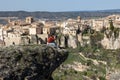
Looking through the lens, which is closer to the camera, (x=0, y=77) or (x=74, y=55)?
(x=0, y=77)

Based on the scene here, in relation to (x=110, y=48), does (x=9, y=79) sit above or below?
above

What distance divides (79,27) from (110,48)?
24.9ft

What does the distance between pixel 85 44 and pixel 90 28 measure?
6.41 m

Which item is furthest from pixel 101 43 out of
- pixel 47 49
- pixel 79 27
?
pixel 47 49

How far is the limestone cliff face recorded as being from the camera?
29.6ft

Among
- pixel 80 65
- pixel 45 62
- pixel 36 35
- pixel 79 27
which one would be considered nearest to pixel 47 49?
pixel 45 62

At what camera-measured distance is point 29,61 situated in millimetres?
9398

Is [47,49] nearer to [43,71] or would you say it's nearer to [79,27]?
[43,71]

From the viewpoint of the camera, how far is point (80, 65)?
5494 centimetres

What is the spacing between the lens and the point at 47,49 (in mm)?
9773

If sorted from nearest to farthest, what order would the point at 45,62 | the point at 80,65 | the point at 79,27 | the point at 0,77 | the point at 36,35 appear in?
the point at 0,77 → the point at 45,62 → the point at 80,65 → the point at 36,35 → the point at 79,27

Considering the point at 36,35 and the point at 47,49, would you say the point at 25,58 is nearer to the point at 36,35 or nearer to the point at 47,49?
the point at 47,49

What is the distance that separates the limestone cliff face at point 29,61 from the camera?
9.03 meters

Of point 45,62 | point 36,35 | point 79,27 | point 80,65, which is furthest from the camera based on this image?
point 79,27
